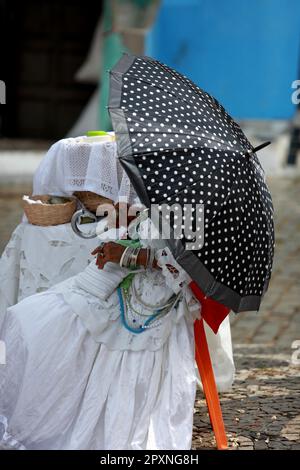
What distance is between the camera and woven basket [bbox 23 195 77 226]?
4.18 m

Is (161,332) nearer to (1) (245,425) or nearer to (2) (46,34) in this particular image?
(1) (245,425)

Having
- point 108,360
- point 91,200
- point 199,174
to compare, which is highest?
point 199,174

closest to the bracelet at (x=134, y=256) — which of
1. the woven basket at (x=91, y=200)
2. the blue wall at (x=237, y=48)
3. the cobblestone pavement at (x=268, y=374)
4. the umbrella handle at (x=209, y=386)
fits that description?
the umbrella handle at (x=209, y=386)

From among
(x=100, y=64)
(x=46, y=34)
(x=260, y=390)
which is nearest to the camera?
(x=260, y=390)

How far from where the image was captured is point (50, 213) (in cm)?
419

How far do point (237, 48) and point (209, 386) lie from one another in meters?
7.63

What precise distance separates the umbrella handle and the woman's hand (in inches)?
17.8

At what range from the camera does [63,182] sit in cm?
427

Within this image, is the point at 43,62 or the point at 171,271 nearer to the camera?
the point at 171,271

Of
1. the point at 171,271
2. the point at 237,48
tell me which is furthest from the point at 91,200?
the point at 237,48

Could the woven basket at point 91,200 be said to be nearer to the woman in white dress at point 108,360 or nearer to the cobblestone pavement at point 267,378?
the woman in white dress at point 108,360

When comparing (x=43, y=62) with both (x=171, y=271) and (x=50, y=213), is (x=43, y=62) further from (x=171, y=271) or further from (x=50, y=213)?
(x=171, y=271)

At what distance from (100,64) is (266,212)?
9.07 meters
